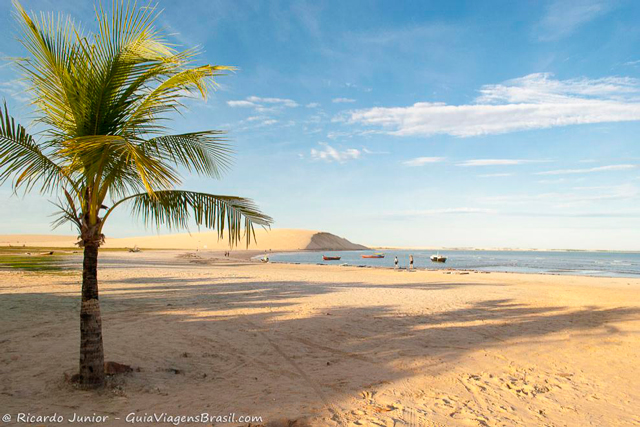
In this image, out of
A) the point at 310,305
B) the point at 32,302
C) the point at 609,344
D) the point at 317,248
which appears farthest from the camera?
the point at 317,248

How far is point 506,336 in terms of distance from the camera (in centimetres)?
995

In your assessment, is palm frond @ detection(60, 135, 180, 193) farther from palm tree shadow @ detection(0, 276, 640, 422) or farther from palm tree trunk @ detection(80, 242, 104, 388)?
palm tree shadow @ detection(0, 276, 640, 422)

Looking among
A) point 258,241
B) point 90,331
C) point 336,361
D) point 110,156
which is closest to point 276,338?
point 336,361

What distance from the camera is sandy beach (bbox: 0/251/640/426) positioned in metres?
5.36

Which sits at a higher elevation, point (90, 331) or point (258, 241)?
point (258, 241)

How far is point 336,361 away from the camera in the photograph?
752 cm

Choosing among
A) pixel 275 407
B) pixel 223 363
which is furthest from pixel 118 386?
pixel 275 407

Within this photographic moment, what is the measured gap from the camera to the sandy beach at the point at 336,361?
536 centimetres

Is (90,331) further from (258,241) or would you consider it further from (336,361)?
(258,241)

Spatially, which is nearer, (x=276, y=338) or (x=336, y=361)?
(x=336, y=361)

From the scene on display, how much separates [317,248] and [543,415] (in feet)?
464

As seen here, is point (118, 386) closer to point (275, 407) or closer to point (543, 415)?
point (275, 407)

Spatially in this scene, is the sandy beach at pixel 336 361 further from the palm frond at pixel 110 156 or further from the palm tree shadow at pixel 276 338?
the palm frond at pixel 110 156

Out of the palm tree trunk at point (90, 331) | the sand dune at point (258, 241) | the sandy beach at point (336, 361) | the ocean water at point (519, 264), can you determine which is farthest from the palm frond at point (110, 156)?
the sand dune at point (258, 241)
